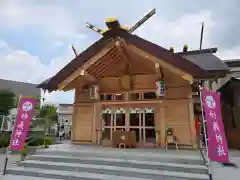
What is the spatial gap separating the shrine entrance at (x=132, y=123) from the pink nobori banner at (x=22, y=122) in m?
3.60

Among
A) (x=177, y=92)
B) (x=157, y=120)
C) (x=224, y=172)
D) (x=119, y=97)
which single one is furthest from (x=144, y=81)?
(x=224, y=172)

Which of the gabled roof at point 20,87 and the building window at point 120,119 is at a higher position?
the gabled roof at point 20,87

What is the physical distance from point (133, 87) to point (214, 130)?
457 cm

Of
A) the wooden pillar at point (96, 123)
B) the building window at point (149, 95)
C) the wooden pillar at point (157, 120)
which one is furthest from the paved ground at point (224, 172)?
the wooden pillar at point (96, 123)

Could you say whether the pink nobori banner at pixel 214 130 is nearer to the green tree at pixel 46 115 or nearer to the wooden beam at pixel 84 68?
the wooden beam at pixel 84 68

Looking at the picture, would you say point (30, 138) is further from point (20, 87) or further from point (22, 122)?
point (20, 87)

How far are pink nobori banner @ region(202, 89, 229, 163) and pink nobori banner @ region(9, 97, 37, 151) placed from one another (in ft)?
17.8

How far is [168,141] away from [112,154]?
2.72m

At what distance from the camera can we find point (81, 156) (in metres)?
6.02

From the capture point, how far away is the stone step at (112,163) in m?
4.79

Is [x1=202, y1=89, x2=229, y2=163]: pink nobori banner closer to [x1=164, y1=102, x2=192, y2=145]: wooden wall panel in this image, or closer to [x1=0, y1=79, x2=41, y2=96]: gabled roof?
[x1=164, y1=102, x2=192, y2=145]: wooden wall panel

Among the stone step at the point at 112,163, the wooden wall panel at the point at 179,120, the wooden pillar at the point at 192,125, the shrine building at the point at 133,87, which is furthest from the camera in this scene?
the wooden wall panel at the point at 179,120

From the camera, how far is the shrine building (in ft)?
23.5

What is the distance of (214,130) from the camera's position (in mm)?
4633
